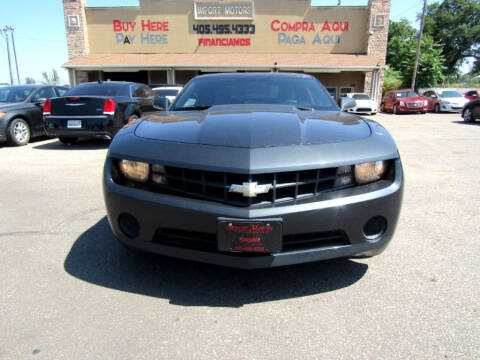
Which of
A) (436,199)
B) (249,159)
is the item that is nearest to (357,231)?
(249,159)

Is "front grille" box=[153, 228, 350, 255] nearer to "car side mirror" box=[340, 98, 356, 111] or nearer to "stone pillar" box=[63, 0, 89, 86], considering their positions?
"car side mirror" box=[340, 98, 356, 111]

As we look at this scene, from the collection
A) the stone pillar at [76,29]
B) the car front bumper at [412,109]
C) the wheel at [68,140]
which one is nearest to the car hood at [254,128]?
the wheel at [68,140]

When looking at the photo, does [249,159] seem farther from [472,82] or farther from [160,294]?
[472,82]

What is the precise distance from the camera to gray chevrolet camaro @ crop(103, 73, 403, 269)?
5.81ft

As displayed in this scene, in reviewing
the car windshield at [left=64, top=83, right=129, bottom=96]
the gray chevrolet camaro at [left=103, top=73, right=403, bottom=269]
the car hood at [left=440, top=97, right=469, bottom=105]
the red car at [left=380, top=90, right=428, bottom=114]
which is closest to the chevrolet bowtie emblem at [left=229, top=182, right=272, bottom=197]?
the gray chevrolet camaro at [left=103, top=73, right=403, bottom=269]

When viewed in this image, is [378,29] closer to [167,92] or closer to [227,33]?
[227,33]

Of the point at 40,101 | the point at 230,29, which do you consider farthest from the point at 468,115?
the point at 40,101

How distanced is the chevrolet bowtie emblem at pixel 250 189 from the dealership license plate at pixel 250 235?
148 millimetres

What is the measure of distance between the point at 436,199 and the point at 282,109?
8.37ft

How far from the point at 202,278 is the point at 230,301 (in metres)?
0.31

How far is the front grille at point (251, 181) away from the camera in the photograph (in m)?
1.80

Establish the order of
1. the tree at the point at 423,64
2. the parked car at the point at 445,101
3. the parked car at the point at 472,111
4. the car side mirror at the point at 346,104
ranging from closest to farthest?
the car side mirror at the point at 346,104
the parked car at the point at 472,111
the parked car at the point at 445,101
the tree at the point at 423,64

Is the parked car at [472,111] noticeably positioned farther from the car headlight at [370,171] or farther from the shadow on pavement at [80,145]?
the car headlight at [370,171]

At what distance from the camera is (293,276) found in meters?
2.27
